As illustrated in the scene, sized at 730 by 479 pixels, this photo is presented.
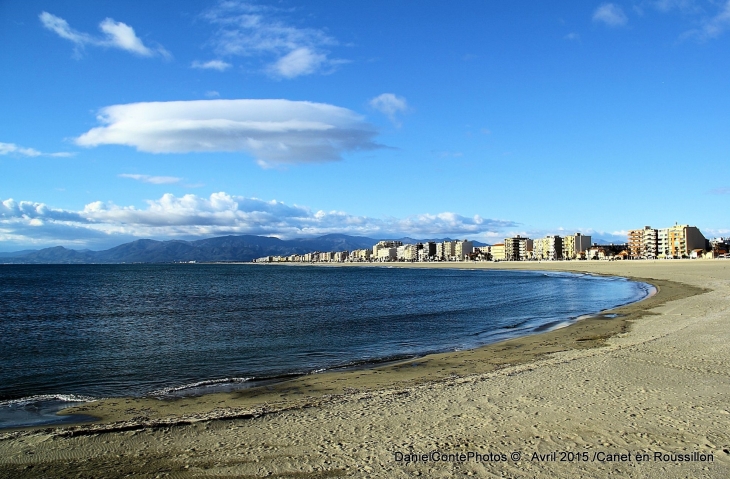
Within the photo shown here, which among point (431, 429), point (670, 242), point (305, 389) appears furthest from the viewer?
point (670, 242)

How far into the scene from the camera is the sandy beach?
614 cm

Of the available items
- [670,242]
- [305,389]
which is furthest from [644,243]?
[305,389]

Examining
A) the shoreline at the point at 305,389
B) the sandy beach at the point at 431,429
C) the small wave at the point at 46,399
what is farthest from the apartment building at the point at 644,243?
the small wave at the point at 46,399

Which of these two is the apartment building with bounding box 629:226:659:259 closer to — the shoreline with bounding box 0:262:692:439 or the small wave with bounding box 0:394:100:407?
the shoreline with bounding box 0:262:692:439

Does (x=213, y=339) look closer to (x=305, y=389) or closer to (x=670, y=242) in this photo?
(x=305, y=389)

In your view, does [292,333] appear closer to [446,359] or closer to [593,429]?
[446,359]

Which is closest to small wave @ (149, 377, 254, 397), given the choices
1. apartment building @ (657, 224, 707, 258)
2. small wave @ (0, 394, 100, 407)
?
small wave @ (0, 394, 100, 407)

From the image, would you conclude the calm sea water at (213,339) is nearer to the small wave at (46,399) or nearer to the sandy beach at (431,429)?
the small wave at (46,399)

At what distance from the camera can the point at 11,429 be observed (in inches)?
346

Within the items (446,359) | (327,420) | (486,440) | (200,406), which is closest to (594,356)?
(446,359)

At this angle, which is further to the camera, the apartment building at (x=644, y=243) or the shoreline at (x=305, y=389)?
the apartment building at (x=644, y=243)

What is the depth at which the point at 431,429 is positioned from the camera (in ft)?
24.7

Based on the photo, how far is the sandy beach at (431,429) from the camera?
242 inches

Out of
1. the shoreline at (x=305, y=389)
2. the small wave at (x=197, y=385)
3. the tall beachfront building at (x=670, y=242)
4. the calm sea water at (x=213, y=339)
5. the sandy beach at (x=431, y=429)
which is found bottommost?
the calm sea water at (x=213, y=339)
